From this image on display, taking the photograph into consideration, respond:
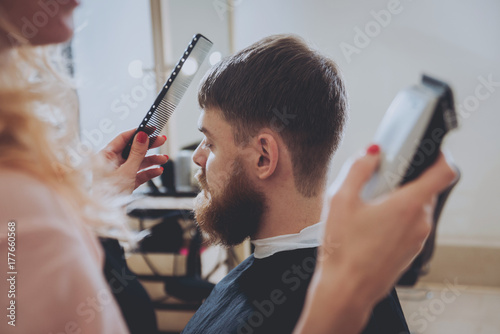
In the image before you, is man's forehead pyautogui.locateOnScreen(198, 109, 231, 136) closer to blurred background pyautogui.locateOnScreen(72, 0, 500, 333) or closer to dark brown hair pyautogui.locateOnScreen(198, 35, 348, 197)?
dark brown hair pyautogui.locateOnScreen(198, 35, 348, 197)

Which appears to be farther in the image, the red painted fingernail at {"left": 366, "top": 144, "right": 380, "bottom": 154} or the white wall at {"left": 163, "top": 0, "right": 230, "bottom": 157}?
the white wall at {"left": 163, "top": 0, "right": 230, "bottom": 157}

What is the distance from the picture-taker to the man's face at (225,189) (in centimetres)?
106

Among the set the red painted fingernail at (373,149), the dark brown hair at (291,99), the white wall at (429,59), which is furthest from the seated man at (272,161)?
the white wall at (429,59)

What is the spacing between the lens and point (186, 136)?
11.5 ft

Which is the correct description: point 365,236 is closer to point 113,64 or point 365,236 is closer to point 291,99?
point 291,99

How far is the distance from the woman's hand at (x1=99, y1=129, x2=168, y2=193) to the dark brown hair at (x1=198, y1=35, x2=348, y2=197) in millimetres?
252

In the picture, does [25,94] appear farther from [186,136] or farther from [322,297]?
[186,136]

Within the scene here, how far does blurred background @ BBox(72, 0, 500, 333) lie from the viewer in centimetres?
308

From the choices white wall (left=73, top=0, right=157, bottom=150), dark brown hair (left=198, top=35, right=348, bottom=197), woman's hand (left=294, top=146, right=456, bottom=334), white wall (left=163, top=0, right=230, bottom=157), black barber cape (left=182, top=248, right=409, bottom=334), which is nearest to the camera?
woman's hand (left=294, top=146, right=456, bottom=334)

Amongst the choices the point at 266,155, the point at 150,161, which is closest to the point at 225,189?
the point at 266,155

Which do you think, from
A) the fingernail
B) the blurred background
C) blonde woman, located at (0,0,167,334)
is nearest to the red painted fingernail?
blonde woman, located at (0,0,167,334)

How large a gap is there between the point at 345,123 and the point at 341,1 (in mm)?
2826

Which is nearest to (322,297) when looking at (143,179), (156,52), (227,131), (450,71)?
(227,131)

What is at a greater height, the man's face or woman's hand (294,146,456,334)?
woman's hand (294,146,456,334)
